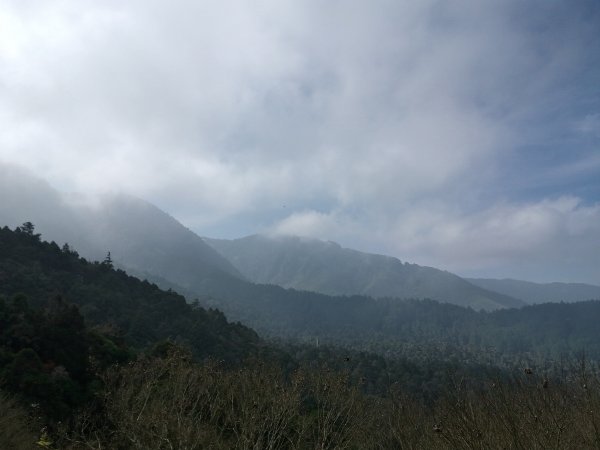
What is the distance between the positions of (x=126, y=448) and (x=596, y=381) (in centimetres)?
2612

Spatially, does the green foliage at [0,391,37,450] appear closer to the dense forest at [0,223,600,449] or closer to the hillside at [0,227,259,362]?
the dense forest at [0,223,600,449]

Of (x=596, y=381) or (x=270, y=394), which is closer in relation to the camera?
(x=596, y=381)

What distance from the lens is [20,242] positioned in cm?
9325

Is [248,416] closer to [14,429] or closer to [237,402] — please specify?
[237,402]

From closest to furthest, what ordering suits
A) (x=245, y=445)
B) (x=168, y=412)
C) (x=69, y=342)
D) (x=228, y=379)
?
(x=245, y=445) → (x=168, y=412) → (x=228, y=379) → (x=69, y=342)

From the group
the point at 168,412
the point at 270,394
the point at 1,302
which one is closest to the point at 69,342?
the point at 1,302

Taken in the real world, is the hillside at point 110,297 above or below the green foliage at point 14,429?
above

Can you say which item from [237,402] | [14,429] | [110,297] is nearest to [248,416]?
[237,402]

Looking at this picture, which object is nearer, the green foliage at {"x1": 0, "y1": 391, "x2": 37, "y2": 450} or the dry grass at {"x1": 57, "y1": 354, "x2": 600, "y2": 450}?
the dry grass at {"x1": 57, "y1": 354, "x2": 600, "y2": 450}

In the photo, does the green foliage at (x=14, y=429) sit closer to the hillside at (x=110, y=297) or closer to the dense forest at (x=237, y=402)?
the dense forest at (x=237, y=402)

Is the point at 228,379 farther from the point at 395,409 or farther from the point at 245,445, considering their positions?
the point at 395,409

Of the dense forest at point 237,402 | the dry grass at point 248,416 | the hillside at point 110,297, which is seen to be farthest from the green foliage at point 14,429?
the hillside at point 110,297

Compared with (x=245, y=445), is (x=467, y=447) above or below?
above

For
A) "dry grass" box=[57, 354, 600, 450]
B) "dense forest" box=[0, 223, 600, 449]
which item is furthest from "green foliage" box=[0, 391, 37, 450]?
"dry grass" box=[57, 354, 600, 450]
